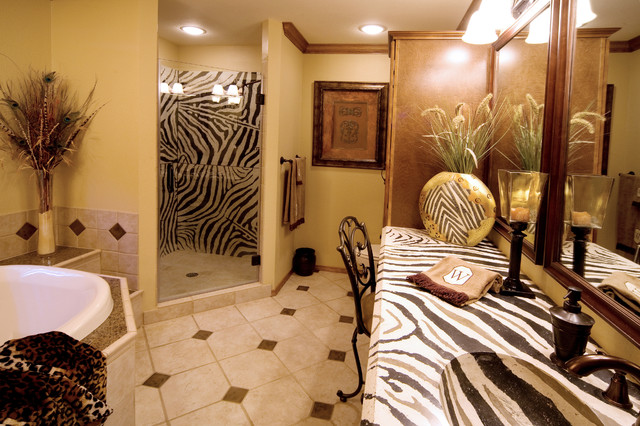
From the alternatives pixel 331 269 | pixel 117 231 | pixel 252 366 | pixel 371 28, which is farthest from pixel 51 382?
pixel 331 269

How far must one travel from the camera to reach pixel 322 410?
1.98 metres

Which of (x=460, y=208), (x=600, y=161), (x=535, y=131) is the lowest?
(x=460, y=208)

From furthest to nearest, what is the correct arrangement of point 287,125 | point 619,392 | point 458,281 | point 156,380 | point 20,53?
point 287,125, point 20,53, point 156,380, point 458,281, point 619,392

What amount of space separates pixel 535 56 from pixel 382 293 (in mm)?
1224

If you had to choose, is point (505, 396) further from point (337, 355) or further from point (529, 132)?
point (337, 355)

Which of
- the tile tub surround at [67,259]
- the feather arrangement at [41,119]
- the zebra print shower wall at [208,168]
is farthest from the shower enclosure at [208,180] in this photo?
the feather arrangement at [41,119]

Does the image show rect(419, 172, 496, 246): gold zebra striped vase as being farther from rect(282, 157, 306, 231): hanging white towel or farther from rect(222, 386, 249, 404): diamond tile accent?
rect(282, 157, 306, 231): hanging white towel

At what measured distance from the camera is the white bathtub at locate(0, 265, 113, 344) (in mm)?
1793

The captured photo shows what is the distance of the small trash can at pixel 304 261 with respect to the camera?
3963 millimetres

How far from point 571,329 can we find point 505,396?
0.26 meters

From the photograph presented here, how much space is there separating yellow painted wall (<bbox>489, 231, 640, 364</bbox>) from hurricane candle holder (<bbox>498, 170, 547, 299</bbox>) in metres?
0.07

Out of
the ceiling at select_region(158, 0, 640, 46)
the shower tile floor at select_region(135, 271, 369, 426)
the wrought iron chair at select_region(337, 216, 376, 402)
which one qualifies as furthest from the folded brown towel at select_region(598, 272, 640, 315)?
the ceiling at select_region(158, 0, 640, 46)

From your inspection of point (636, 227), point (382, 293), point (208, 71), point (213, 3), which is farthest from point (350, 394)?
point (208, 71)

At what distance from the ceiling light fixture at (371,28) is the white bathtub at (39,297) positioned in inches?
109
